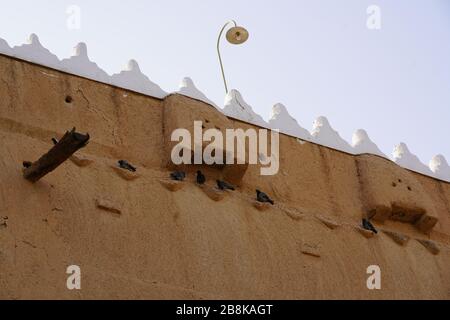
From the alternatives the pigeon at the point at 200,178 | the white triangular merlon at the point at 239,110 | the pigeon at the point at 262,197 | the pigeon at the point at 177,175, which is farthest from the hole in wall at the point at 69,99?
the pigeon at the point at 262,197

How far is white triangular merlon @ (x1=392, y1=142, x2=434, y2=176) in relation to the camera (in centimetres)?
1122

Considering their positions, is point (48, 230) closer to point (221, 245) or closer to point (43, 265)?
point (43, 265)

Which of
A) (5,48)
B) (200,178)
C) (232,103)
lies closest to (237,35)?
(232,103)

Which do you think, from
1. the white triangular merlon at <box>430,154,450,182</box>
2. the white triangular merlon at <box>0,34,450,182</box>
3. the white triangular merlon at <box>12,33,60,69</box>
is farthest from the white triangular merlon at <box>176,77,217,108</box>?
the white triangular merlon at <box>430,154,450,182</box>

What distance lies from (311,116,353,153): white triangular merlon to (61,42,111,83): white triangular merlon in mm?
2243

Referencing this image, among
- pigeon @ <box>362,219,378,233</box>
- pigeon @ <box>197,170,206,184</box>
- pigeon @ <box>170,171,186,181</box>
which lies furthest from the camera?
pigeon @ <box>362,219,378,233</box>

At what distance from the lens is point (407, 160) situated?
11.3 m

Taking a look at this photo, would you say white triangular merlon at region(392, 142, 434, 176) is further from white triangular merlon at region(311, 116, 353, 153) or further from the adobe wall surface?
white triangular merlon at region(311, 116, 353, 153)

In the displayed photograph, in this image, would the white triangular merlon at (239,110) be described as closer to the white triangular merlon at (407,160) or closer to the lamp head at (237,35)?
the lamp head at (237,35)

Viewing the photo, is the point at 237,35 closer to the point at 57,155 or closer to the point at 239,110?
the point at 239,110

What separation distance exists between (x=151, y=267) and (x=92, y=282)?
57cm

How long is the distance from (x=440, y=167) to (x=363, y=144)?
105 centimetres

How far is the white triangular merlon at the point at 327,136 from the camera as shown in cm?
1076

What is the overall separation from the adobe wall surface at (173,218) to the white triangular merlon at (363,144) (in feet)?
0.53
